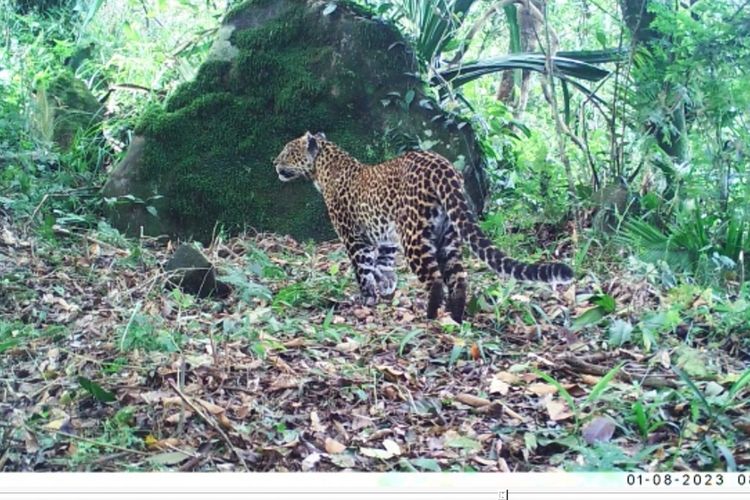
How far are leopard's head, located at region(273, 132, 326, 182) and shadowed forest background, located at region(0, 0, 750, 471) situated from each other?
8.5 inches

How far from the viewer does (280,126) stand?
6230mm

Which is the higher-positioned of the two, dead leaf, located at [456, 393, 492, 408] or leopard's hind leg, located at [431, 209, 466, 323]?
leopard's hind leg, located at [431, 209, 466, 323]

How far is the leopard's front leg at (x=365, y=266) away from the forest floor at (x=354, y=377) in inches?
7.3

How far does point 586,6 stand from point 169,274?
3.77m

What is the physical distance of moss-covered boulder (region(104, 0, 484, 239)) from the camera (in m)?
6.13

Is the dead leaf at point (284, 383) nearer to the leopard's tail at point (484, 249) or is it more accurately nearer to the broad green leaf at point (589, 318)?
the leopard's tail at point (484, 249)

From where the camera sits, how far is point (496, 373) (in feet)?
12.5

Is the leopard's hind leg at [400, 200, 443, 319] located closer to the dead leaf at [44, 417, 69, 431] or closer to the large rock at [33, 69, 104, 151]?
the dead leaf at [44, 417, 69, 431]

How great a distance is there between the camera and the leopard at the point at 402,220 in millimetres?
4727

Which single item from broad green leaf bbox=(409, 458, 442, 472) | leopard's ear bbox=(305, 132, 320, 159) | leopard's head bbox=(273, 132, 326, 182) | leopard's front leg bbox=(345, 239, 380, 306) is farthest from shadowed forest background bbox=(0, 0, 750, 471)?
leopard's ear bbox=(305, 132, 320, 159)

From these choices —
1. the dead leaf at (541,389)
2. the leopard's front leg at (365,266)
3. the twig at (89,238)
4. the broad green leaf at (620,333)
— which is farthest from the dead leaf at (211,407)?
the twig at (89,238)

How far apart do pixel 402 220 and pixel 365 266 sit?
1.46 ft

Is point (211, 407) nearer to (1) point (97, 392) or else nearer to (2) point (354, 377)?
(1) point (97, 392)

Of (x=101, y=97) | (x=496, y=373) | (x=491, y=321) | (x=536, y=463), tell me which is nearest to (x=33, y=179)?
(x=101, y=97)
